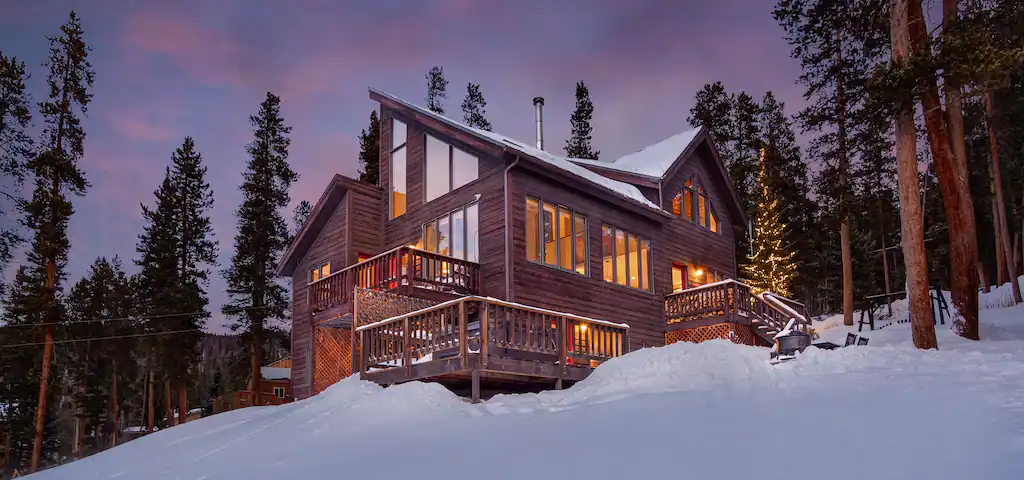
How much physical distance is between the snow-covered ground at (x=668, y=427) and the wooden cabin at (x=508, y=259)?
1.50 meters

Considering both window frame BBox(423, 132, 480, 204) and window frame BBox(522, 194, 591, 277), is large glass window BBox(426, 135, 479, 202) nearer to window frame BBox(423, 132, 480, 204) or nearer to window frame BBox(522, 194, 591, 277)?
window frame BBox(423, 132, 480, 204)

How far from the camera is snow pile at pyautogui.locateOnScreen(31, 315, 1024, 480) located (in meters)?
Result: 7.08

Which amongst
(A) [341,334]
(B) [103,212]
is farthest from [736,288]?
(B) [103,212]

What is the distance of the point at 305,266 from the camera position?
80.8 ft

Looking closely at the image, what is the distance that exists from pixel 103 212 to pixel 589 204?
4225cm

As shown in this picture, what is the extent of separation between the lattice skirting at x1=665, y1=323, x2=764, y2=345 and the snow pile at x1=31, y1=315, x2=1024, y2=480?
7476 millimetres

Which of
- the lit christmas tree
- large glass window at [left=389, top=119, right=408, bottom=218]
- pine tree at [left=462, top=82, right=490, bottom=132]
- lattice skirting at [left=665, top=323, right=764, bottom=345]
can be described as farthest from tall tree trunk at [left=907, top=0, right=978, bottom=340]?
pine tree at [left=462, top=82, right=490, bottom=132]

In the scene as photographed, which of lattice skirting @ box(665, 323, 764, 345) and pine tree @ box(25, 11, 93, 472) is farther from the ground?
pine tree @ box(25, 11, 93, 472)

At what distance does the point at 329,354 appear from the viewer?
72.5ft

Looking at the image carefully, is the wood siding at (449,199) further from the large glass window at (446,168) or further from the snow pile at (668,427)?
the snow pile at (668,427)

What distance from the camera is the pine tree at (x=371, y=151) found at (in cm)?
4009

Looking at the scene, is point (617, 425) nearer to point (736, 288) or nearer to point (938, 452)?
point (938, 452)

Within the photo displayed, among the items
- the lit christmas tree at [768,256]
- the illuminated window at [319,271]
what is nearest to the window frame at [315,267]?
the illuminated window at [319,271]

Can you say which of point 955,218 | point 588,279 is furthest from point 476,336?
point 955,218
